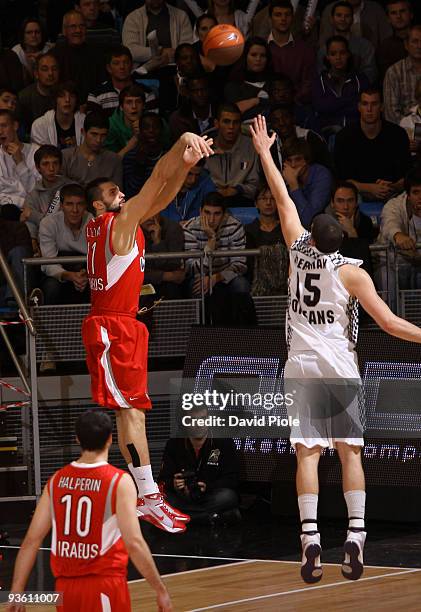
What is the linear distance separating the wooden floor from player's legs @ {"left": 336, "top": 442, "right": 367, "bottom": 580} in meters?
0.39

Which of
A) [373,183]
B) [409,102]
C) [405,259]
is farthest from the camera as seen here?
[409,102]

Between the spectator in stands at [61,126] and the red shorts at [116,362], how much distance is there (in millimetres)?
5664

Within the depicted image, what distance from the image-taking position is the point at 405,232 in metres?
12.1

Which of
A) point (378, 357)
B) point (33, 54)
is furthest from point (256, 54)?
point (378, 357)

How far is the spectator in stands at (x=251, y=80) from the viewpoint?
14219mm

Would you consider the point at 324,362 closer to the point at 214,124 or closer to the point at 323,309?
the point at 323,309

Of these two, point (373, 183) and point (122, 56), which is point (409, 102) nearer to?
point (373, 183)

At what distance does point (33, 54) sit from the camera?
14883 millimetres

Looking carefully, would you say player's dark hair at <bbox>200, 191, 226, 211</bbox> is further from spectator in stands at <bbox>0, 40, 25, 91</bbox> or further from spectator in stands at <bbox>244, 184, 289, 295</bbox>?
spectator in stands at <bbox>0, 40, 25, 91</bbox>

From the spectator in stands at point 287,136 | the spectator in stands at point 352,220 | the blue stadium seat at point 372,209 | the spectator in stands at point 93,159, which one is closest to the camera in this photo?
the spectator in stands at point 352,220

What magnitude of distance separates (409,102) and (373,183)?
1.48 metres

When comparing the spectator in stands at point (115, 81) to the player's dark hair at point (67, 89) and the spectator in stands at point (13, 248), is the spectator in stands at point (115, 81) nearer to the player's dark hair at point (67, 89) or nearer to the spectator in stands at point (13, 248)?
the player's dark hair at point (67, 89)

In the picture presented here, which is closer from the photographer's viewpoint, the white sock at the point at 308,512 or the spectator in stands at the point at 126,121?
the white sock at the point at 308,512

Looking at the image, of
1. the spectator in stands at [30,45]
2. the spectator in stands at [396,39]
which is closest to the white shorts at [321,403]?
the spectator in stands at [396,39]
